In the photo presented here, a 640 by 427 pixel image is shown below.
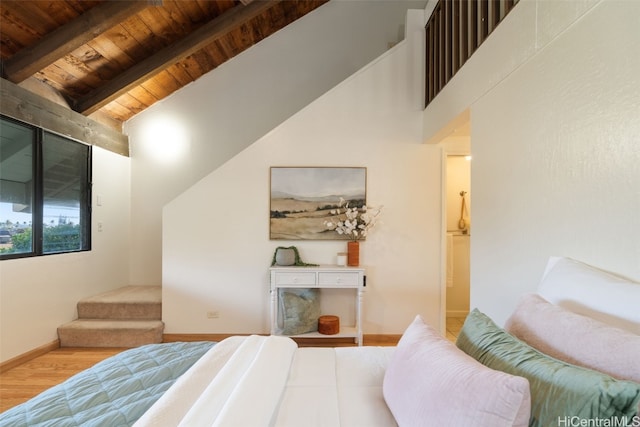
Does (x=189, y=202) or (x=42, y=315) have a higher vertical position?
(x=189, y=202)

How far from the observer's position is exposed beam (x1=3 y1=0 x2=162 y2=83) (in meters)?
2.52

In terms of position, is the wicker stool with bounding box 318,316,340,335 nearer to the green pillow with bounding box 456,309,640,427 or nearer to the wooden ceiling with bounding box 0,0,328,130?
the green pillow with bounding box 456,309,640,427

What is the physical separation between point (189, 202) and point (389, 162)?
2.16 meters

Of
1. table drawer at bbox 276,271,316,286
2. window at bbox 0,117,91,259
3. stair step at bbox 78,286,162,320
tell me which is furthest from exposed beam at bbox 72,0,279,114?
table drawer at bbox 276,271,316,286

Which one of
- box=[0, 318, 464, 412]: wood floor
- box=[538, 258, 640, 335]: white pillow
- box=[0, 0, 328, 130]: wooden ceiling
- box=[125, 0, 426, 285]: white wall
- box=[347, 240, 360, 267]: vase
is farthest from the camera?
box=[125, 0, 426, 285]: white wall

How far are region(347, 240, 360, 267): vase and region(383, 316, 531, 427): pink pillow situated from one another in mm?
2125

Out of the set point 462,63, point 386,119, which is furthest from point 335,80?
point 462,63

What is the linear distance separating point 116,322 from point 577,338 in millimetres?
3734

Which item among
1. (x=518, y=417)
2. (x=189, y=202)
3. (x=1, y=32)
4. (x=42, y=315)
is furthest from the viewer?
(x=189, y=202)

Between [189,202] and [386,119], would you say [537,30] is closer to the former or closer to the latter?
[386,119]

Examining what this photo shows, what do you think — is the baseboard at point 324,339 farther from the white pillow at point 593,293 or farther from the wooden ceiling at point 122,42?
the wooden ceiling at point 122,42

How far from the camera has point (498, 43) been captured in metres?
1.87

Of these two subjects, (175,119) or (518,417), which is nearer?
(518,417)

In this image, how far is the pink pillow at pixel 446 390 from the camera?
0.67 meters
